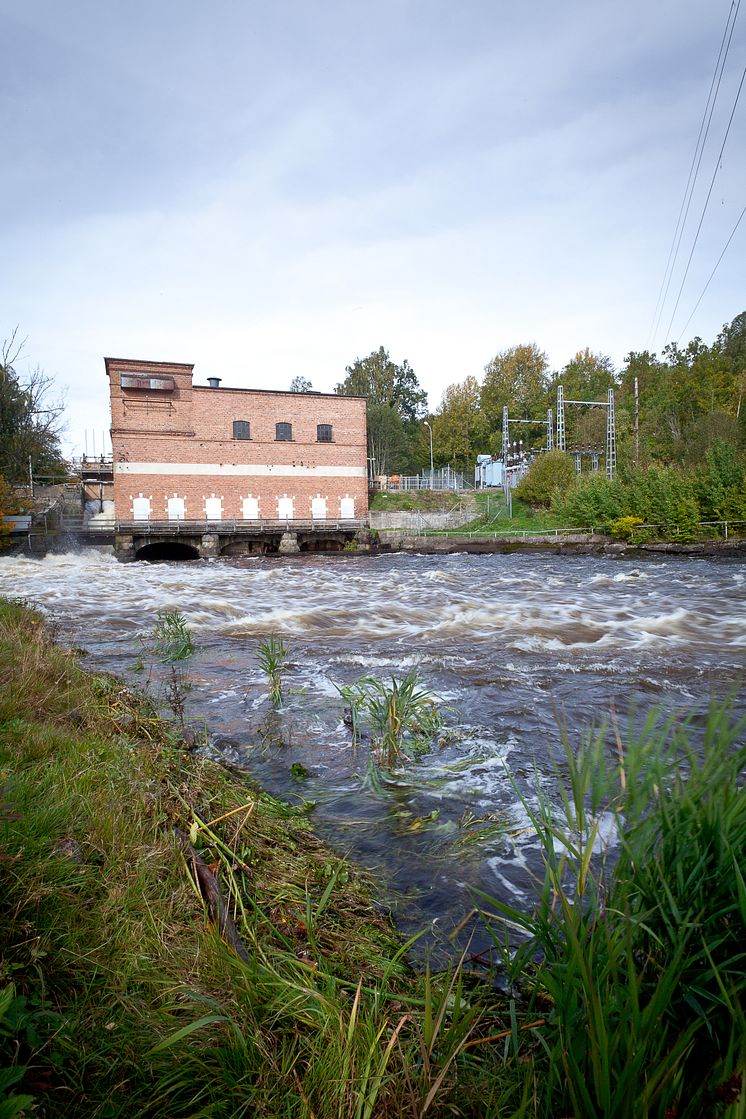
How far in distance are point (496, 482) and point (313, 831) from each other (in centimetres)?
5239

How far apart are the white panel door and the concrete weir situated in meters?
1.83

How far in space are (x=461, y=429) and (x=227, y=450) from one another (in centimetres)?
2746

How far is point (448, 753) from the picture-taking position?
5.04 meters

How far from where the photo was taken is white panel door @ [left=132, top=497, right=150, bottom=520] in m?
36.1

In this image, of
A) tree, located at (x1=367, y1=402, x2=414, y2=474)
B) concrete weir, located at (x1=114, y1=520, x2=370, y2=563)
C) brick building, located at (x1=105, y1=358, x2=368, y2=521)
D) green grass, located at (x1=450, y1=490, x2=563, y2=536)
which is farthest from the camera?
tree, located at (x1=367, y1=402, x2=414, y2=474)

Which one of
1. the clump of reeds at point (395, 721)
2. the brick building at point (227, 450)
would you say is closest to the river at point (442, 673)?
the clump of reeds at point (395, 721)

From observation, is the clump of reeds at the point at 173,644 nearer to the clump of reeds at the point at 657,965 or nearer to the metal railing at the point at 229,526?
the clump of reeds at the point at 657,965

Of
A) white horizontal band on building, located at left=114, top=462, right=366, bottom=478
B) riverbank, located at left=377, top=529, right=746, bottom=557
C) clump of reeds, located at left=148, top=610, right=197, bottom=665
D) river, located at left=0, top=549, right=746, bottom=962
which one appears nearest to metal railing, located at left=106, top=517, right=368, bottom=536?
riverbank, located at left=377, top=529, right=746, bottom=557

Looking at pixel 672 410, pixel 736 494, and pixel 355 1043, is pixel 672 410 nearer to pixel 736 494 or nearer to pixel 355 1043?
pixel 736 494

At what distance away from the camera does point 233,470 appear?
126ft

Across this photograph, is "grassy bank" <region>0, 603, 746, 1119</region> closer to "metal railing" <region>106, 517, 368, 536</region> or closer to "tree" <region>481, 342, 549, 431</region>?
"metal railing" <region>106, 517, 368, 536</region>

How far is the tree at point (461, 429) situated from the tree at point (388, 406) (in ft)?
14.0

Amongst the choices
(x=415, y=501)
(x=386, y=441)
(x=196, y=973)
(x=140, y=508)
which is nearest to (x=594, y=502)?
(x=415, y=501)

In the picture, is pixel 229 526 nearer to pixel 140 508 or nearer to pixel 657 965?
pixel 140 508
